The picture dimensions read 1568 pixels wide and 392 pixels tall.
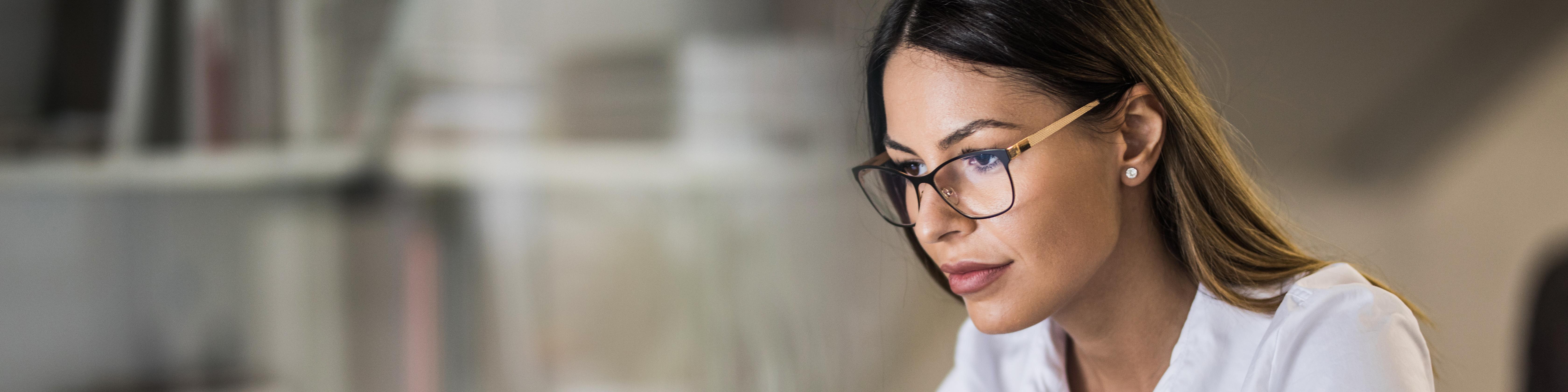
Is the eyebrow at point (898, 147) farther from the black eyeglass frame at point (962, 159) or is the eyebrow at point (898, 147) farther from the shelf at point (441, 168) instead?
the shelf at point (441, 168)

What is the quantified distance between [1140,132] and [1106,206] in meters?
0.05

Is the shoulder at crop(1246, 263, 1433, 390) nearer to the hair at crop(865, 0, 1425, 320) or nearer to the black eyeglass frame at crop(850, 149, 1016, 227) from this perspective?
the hair at crop(865, 0, 1425, 320)

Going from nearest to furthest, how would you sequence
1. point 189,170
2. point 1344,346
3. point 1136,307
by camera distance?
point 1344,346, point 1136,307, point 189,170

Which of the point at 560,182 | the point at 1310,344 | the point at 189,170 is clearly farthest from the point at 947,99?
the point at 189,170

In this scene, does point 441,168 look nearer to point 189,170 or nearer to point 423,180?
point 423,180

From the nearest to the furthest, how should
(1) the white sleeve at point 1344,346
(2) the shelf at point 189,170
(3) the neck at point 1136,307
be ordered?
1. (1) the white sleeve at point 1344,346
2. (3) the neck at point 1136,307
3. (2) the shelf at point 189,170

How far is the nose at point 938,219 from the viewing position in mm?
456

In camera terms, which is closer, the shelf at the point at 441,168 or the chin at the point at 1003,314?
the chin at the point at 1003,314

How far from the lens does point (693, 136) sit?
0.99 meters

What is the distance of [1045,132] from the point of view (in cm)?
45

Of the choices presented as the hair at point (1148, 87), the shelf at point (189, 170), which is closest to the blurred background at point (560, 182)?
the shelf at point (189, 170)

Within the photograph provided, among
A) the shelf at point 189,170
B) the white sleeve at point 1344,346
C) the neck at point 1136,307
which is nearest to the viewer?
the white sleeve at point 1344,346

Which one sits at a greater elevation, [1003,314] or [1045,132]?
[1045,132]

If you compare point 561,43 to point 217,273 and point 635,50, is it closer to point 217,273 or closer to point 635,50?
point 635,50
